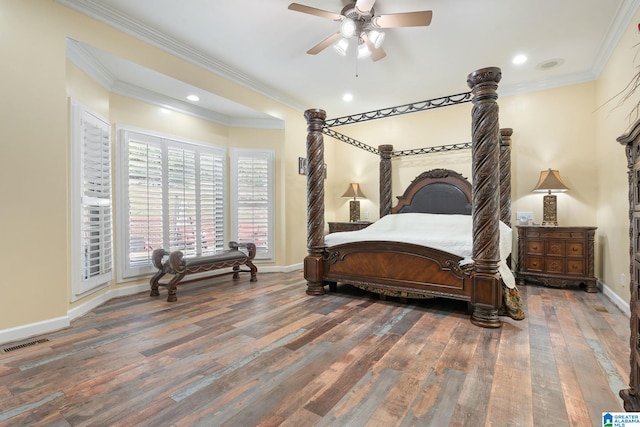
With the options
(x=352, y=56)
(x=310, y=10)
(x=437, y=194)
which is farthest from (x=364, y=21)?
(x=437, y=194)

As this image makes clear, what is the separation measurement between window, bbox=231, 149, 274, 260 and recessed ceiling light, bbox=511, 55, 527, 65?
12.3 feet

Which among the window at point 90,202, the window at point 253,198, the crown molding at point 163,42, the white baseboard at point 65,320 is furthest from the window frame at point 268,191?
the window at point 90,202

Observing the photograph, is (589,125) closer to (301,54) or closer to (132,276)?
(301,54)

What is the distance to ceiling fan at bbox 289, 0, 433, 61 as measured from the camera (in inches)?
100

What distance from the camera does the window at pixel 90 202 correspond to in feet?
10.00

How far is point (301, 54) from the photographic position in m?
3.77

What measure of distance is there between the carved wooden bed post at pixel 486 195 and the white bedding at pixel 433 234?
0.62 ft

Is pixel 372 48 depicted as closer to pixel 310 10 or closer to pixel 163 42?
pixel 310 10

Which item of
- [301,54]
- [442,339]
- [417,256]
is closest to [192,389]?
[442,339]

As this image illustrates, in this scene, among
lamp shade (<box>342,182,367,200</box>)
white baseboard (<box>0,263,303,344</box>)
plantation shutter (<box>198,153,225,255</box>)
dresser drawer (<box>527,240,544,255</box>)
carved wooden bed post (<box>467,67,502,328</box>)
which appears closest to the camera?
white baseboard (<box>0,263,303,344</box>)

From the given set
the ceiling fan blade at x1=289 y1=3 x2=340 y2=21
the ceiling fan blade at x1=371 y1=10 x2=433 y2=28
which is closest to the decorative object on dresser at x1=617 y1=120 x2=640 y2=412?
the ceiling fan blade at x1=371 y1=10 x2=433 y2=28

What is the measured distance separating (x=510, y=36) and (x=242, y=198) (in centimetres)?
428

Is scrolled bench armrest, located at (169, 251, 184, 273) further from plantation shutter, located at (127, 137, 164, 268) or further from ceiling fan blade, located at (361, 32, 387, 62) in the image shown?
ceiling fan blade, located at (361, 32, 387, 62)

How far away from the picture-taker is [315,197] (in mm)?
3865
